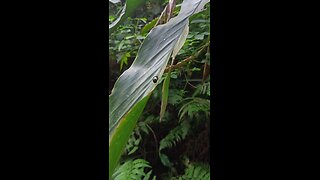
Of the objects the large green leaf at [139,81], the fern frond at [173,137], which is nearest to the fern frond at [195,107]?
the fern frond at [173,137]

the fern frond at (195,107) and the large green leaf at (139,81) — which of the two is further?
the fern frond at (195,107)

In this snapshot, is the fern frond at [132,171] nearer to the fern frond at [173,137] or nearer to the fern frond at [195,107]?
the fern frond at [173,137]

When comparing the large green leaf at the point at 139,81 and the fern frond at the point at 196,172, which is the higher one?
the large green leaf at the point at 139,81

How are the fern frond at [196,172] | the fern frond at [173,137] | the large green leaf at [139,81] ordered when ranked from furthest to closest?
the fern frond at [173,137], the fern frond at [196,172], the large green leaf at [139,81]

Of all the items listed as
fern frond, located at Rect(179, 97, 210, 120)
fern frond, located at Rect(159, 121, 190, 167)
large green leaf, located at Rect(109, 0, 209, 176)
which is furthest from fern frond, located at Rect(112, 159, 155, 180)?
large green leaf, located at Rect(109, 0, 209, 176)

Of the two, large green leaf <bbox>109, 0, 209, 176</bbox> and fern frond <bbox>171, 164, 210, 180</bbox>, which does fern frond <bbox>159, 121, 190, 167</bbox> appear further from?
large green leaf <bbox>109, 0, 209, 176</bbox>

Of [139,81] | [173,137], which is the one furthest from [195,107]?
[139,81]
